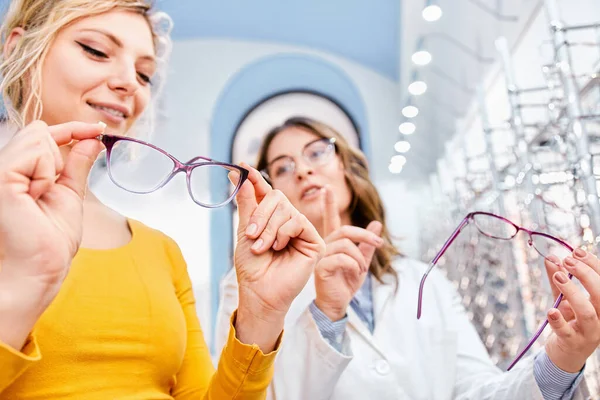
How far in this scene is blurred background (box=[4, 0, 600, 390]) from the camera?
2.98ft

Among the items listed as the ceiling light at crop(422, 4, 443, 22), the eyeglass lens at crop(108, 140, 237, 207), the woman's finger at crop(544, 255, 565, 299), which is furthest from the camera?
the ceiling light at crop(422, 4, 443, 22)

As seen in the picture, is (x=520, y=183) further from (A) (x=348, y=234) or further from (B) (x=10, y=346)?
(B) (x=10, y=346)

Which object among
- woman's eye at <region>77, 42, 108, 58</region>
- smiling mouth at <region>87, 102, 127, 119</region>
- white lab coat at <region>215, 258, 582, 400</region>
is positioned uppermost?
woman's eye at <region>77, 42, 108, 58</region>

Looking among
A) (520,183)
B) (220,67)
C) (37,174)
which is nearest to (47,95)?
(37,174)

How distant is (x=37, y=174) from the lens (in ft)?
1.15

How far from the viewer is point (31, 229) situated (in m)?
0.34

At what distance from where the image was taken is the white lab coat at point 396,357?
60 centimetres

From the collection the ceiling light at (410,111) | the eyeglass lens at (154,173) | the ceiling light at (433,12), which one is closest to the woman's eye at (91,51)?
the eyeglass lens at (154,173)

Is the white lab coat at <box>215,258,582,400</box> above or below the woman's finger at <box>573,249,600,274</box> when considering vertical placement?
below

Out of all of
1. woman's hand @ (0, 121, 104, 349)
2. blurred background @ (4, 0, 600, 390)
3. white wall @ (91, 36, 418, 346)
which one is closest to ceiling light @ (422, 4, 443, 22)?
blurred background @ (4, 0, 600, 390)

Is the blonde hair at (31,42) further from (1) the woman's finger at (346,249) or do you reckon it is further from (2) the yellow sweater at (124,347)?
(1) the woman's finger at (346,249)

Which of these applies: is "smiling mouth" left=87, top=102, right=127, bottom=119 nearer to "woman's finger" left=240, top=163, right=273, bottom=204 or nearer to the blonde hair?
the blonde hair

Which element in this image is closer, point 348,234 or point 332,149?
point 348,234

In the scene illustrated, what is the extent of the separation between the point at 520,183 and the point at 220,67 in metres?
2.24
